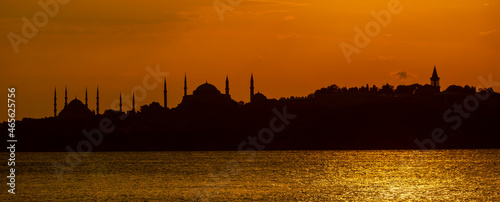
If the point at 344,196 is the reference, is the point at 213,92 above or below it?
above

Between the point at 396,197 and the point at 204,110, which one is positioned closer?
the point at 396,197

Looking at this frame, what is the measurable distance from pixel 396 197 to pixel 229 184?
592 inches

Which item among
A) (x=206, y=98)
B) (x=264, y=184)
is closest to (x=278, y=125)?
(x=206, y=98)

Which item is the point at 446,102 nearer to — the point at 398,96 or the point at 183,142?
the point at 398,96

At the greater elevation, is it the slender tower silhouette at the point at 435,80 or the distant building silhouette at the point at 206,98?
the slender tower silhouette at the point at 435,80

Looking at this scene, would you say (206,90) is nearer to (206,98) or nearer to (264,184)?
(206,98)

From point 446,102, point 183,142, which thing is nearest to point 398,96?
point 446,102

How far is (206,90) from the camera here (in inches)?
7367

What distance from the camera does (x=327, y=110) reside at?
16562 centimetres

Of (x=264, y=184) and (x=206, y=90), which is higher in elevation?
(x=206, y=90)

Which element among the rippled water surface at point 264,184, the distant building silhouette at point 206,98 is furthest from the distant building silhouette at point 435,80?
the rippled water surface at point 264,184

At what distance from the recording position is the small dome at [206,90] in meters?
187

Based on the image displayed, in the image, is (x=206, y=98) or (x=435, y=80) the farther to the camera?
(x=435, y=80)

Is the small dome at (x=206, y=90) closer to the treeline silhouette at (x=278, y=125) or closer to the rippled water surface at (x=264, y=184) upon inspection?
the treeline silhouette at (x=278, y=125)
